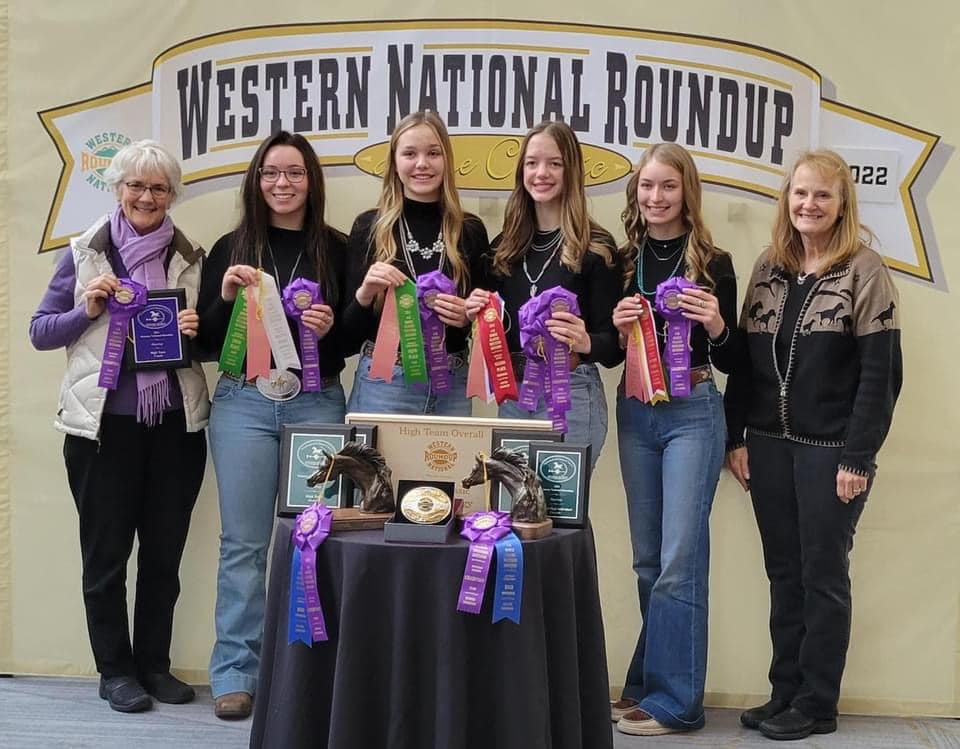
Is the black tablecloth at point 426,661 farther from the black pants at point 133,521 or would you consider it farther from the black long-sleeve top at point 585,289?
the black pants at point 133,521

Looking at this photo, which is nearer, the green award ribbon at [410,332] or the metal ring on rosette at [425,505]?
the metal ring on rosette at [425,505]

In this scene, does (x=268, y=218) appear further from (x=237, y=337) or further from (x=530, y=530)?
Answer: (x=530, y=530)

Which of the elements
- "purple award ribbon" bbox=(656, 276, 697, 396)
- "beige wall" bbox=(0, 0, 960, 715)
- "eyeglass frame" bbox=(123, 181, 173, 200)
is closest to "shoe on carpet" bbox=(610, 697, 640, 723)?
"beige wall" bbox=(0, 0, 960, 715)

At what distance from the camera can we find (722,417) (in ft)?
9.46

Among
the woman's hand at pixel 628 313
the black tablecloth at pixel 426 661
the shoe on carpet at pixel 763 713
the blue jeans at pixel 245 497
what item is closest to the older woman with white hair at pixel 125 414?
the blue jeans at pixel 245 497

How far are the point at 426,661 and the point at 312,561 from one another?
30 cm

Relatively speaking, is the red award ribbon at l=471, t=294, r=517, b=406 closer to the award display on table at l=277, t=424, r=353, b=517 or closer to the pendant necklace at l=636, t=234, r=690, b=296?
the pendant necklace at l=636, t=234, r=690, b=296

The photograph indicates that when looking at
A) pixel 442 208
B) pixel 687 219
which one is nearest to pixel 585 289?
pixel 687 219

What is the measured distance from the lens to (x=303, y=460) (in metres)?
2.27

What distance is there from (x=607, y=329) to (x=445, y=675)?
43.6 inches

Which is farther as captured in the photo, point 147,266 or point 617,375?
point 617,375

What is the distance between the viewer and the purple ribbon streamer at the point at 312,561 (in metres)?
2.10

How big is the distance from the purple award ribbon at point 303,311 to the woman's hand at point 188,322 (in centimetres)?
28

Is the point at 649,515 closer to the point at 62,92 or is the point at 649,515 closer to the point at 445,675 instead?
the point at 445,675
